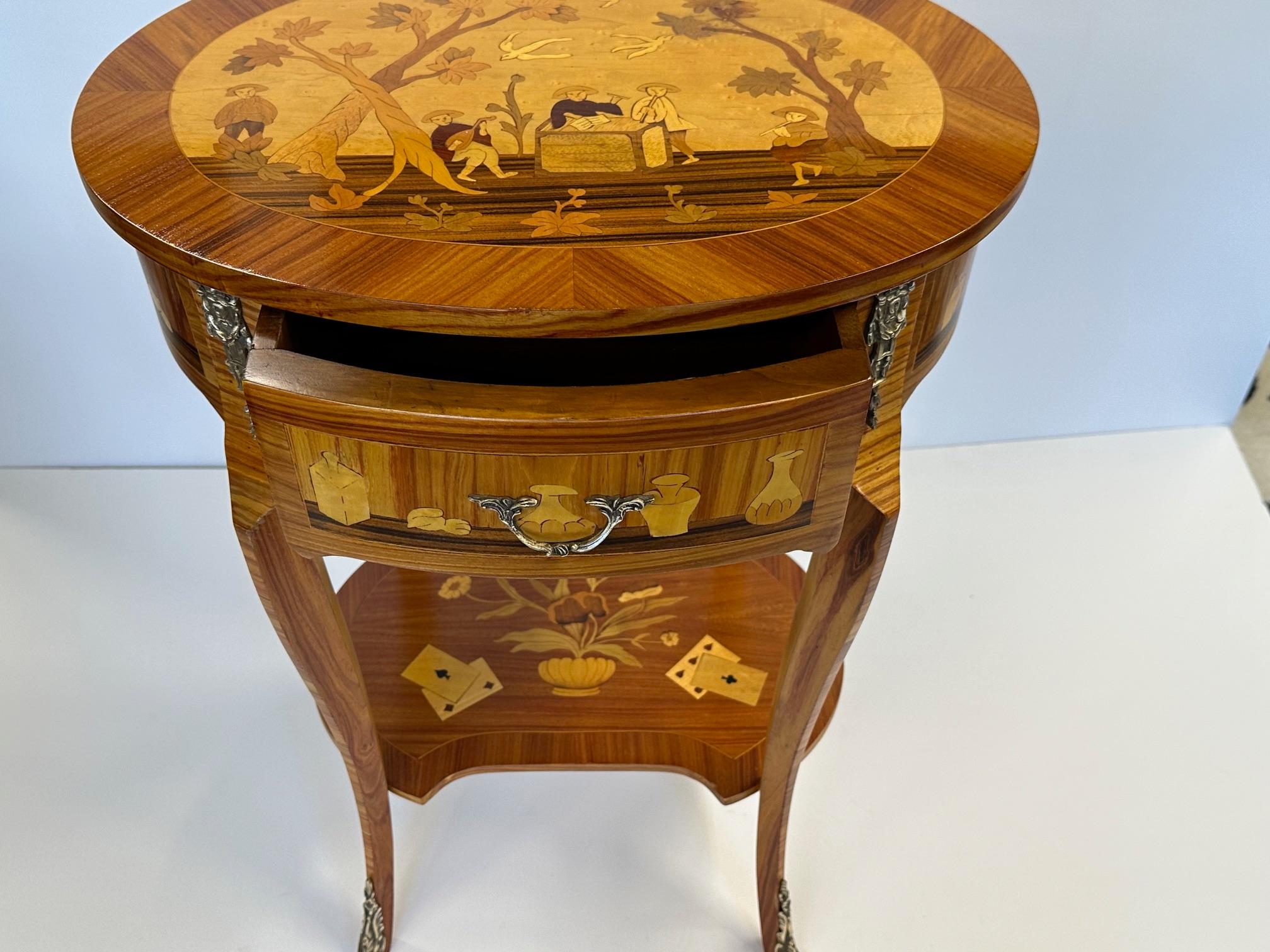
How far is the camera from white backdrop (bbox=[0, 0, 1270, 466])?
4.12 feet

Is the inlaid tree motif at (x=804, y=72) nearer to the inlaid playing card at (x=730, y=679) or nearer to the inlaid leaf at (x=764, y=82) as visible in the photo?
the inlaid leaf at (x=764, y=82)

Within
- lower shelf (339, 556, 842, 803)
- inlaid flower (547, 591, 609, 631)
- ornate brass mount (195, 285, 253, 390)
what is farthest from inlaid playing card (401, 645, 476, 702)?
ornate brass mount (195, 285, 253, 390)

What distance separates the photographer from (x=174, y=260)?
2.09ft

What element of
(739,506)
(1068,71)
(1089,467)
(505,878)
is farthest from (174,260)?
(1089,467)

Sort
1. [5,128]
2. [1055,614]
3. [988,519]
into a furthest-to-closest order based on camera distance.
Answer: [988,519], [1055,614], [5,128]

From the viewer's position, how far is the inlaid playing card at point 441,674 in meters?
1.07

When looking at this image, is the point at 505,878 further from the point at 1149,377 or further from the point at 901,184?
the point at 1149,377

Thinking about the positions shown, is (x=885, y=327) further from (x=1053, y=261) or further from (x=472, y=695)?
(x=1053, y=261)

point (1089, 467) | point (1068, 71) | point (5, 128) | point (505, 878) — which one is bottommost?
point (505, 878)

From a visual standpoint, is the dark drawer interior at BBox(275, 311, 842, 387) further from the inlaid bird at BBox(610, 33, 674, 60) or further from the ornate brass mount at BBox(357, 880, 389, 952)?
the ornate brass mount at BBox(357, 880, 389, 952)

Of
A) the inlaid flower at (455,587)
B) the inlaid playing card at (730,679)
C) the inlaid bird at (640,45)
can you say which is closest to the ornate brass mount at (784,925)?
the inlaid playing card at (730,679)

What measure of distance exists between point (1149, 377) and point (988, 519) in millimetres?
338

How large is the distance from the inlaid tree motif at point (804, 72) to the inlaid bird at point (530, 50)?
84 millimetres

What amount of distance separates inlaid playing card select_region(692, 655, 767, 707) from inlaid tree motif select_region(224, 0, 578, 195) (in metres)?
0.56
